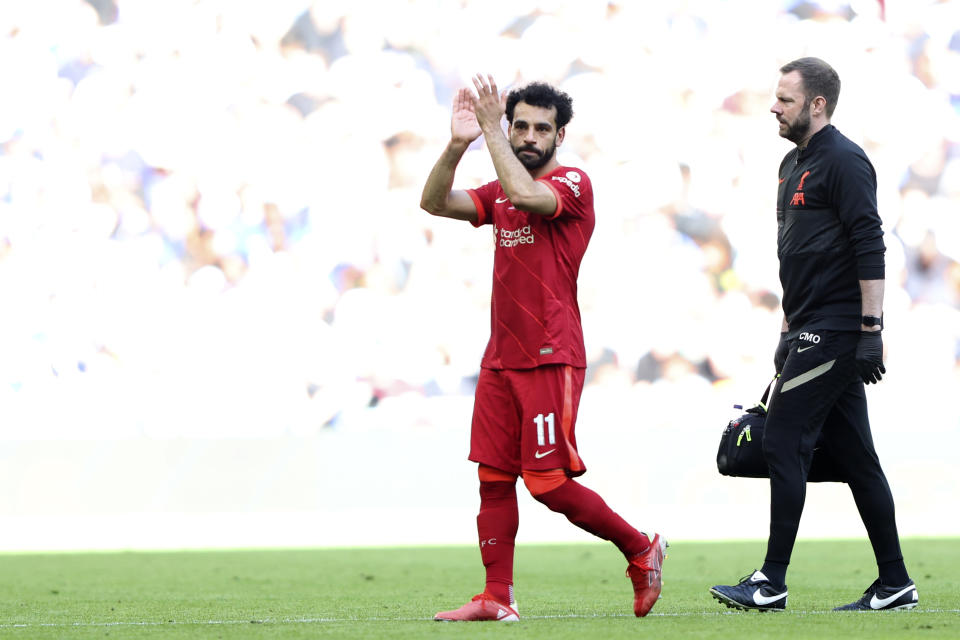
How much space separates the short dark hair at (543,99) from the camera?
508 cm

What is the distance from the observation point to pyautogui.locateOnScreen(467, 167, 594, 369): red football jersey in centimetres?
501

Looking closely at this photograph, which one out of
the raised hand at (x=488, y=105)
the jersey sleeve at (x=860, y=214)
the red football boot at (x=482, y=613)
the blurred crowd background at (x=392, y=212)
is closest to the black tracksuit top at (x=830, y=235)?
the jersey sleeve at (x=860, y=214)

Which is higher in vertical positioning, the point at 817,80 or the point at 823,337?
the point at 817,80

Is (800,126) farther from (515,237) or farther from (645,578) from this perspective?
(645,578)

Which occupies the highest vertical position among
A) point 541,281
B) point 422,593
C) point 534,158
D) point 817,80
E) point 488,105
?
point 817,80

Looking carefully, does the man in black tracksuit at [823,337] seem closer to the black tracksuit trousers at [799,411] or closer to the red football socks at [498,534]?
the black tracksuit trousers at [799,411]

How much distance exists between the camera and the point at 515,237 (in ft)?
16.8

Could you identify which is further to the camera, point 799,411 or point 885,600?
point 885,600

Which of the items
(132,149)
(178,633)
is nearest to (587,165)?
(132,149)

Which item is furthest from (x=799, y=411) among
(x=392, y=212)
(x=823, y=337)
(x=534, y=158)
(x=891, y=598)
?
(x=392, y=212)

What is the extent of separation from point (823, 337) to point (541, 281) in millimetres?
1042

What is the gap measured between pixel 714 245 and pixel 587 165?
4.13 ft

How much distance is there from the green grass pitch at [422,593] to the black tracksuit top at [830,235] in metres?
1.10

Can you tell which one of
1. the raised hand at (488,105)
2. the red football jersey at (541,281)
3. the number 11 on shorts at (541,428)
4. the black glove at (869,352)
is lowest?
the number 11 on shorts at (541,428)
